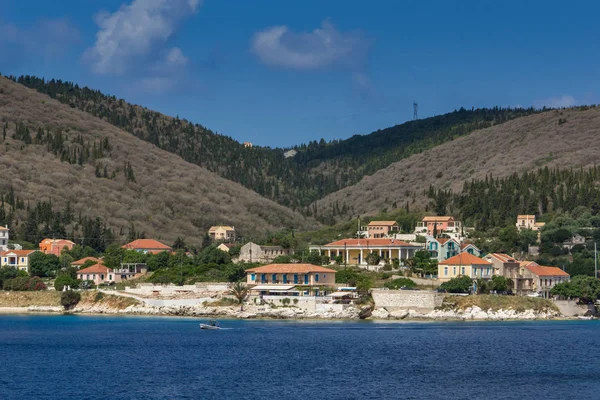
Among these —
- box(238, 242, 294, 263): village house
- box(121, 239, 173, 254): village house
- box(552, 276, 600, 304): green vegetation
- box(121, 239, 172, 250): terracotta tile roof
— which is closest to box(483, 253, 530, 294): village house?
box(552, 276, 600, 304): green vegetation

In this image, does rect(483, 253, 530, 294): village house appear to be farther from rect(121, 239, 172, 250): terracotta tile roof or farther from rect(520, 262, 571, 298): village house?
rect(121, 239, 172, 250): terracotta tile roof

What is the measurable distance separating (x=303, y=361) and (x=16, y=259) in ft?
226

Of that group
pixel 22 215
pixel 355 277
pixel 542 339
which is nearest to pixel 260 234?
pixel 22 215

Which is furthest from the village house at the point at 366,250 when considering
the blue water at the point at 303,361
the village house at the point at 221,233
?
the village house at the point at 221,233

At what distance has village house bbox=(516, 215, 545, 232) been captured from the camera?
5325 inches

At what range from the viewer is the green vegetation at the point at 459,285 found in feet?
325

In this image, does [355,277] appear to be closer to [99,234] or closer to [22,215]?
[99,234]

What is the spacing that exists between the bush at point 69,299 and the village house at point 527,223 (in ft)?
190

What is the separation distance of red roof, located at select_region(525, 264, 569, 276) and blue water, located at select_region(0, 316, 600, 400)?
14.2 metres

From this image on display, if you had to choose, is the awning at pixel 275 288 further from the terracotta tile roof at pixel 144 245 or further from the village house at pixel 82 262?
the terracotta tile roof at pixel 144 245

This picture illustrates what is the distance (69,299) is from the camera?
354 feet

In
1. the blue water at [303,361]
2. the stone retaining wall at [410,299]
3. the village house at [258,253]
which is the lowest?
the blue water at [303,361]

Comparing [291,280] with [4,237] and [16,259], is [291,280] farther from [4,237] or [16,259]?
[4,237]

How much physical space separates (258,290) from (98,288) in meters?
19.6
